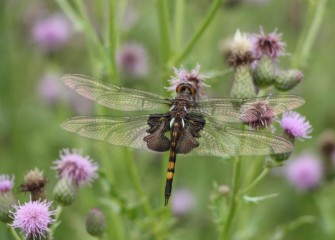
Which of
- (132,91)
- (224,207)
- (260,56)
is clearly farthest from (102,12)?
(224,207)

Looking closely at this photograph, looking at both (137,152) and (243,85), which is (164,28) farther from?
(137,152)

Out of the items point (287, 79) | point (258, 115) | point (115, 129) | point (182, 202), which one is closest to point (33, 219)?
point (115, 129)

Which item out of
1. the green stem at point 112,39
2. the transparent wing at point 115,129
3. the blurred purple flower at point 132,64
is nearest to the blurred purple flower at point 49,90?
the blurred purple flower at point 132,64

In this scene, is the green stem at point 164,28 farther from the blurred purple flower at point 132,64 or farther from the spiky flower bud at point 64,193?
the blurred purple flower at point 132,64

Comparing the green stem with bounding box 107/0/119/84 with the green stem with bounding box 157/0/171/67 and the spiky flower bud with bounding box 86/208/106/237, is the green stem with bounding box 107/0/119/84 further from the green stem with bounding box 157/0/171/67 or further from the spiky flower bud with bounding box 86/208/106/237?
the spiky flower bud with bounding box 86/208/106/237

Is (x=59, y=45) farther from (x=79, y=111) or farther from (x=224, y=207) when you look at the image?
(x=224, y=207)
